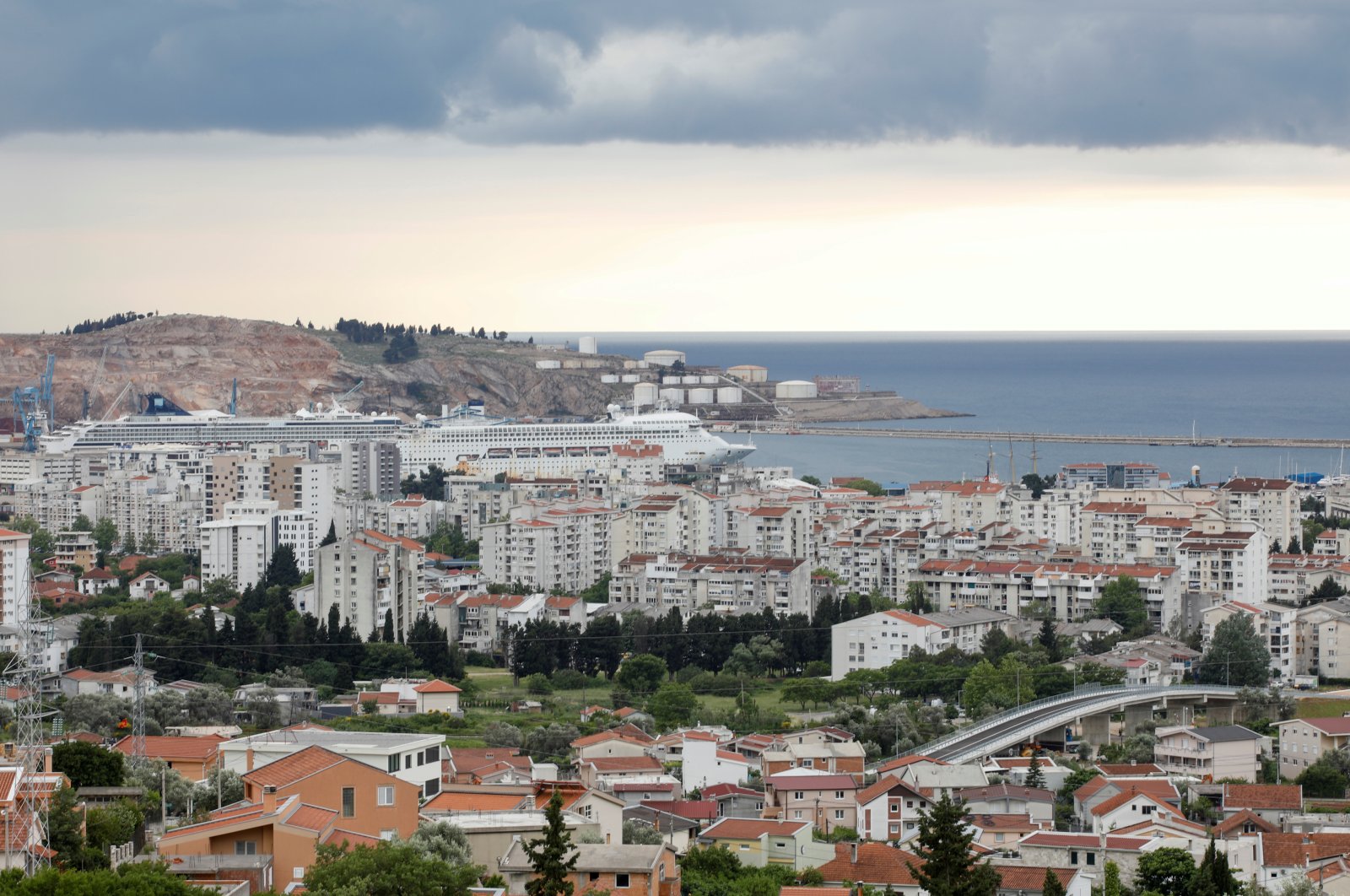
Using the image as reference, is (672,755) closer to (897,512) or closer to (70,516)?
(897,512)

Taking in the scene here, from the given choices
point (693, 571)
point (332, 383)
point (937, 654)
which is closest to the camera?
point (937, 654)

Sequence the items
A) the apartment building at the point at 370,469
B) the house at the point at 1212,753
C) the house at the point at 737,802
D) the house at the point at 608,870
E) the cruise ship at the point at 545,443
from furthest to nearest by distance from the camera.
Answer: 1. the cruise ship at the point at 545,443
2. the apartment building at the point at 370,469
3. the house at the point at 1212,753
4. the house at the point at 737,802
5. the house at the point at 608,870

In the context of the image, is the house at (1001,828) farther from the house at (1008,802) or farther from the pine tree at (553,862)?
the pine tree at (553,862)

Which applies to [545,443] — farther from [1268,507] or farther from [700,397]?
[1268,507]

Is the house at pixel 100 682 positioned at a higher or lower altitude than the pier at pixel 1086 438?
lower

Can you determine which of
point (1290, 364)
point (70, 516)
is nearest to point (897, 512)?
point (70, 516)

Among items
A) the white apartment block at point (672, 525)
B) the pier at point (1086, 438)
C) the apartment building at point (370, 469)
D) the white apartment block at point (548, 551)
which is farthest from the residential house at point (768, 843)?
the pier at point (1086, 438)

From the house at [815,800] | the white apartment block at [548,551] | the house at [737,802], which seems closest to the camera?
the house at [737,802]
